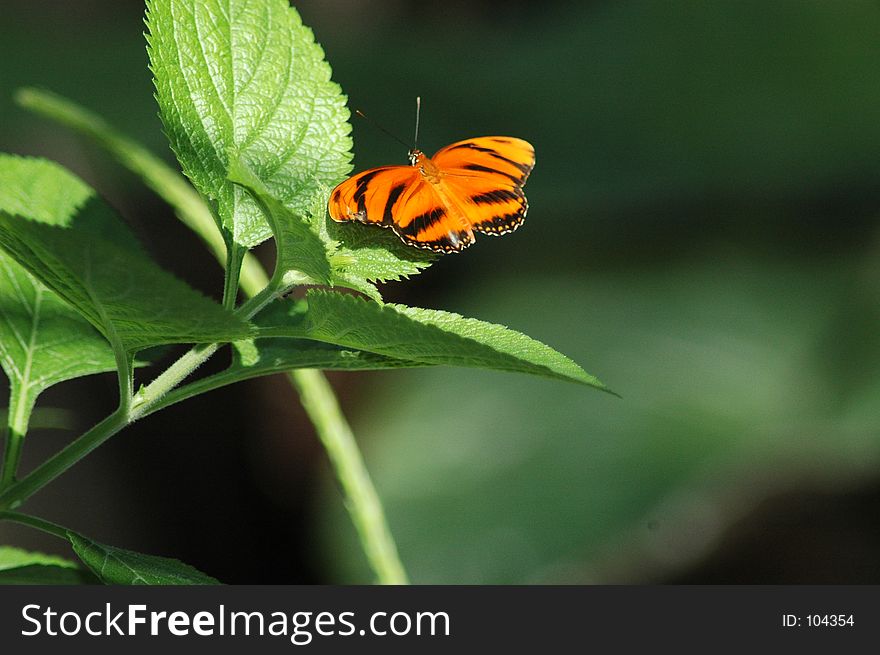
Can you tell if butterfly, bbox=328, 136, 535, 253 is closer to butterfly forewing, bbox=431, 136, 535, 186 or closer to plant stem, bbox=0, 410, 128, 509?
butterfly forewing, bbox=431, 136, 535, 186

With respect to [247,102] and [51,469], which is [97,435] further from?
[247,102]

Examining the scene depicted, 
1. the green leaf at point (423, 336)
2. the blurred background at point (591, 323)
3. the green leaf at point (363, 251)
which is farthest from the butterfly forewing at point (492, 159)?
the blurred background at point (591, 323)

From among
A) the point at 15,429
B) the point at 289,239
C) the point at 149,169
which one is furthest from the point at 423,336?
the point at 149,169

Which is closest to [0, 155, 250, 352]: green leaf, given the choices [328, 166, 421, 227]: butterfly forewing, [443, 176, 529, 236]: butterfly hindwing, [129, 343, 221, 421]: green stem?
[129, 343, 221, 421]: green stem

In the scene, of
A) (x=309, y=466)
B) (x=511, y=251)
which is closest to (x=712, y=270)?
(x=511, y=251)

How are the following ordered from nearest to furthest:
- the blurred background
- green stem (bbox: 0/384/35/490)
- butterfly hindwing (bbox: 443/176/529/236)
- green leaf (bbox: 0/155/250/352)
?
1. green leaf (bbox: 0/155/250/352)
2. green stem (bbox: 0/384/35/490)
3. butterfly hindwing (bbox: 443/176/529/236)
4. the blurred background

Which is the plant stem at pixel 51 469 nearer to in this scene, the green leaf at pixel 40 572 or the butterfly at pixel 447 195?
the green leaf at pixel 40 572
